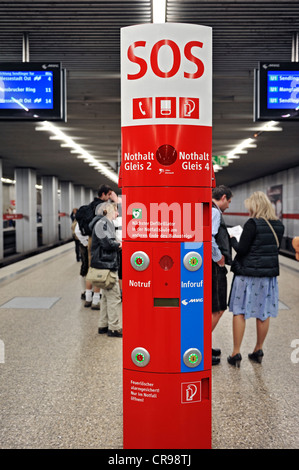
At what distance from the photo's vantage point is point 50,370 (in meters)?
4.07

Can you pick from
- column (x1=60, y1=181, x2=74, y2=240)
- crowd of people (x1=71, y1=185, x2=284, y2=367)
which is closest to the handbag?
crowd of people (x1=71, y1=185, x2=284, y2=367)

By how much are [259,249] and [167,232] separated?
195cm

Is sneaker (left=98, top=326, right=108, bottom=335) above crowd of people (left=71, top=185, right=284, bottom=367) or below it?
below

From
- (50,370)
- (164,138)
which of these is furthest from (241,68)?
(50,370)

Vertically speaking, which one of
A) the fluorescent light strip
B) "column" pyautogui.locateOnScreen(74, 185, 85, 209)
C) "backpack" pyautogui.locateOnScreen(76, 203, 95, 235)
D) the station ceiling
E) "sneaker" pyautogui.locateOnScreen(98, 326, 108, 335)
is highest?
the station ceiling

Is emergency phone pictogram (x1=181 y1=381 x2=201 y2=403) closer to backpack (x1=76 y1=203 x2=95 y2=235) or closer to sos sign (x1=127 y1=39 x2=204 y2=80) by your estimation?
sos sign (x1=127 y1=39 x2=204 y2=80)

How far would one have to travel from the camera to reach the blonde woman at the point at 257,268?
13.2 ft

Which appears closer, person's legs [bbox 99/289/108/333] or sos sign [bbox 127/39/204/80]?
sos sign [bbox 127/39/204/80]

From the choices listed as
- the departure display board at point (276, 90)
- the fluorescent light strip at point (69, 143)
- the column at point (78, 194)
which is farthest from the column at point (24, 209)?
the departure display board at point (276, 90)

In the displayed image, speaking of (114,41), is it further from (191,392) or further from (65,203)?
(65,203)

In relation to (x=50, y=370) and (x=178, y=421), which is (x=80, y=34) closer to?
(x=50, y=370)

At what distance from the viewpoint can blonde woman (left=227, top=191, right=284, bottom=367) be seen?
402cm

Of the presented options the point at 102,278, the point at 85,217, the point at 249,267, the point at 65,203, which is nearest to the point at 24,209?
the point at 65,203

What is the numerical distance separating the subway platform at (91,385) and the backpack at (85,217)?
4.18 feet
